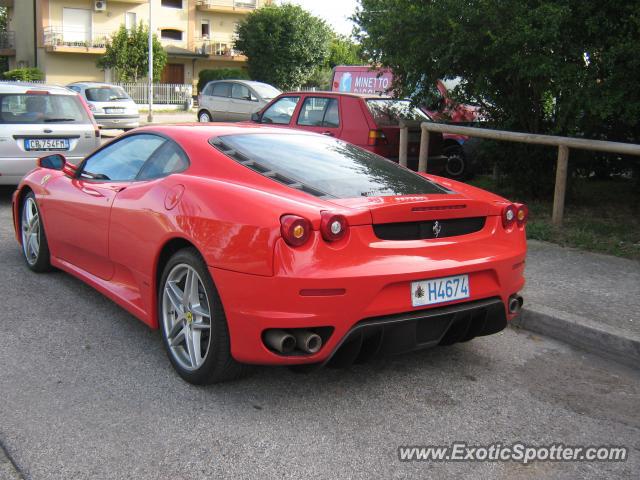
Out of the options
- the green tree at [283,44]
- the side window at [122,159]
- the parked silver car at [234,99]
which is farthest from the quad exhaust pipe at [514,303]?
the green tree at [283,44]

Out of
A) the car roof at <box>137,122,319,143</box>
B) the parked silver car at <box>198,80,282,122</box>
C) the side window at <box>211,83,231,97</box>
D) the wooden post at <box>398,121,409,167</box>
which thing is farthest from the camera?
the side window at <box>211,83,231,97</box>

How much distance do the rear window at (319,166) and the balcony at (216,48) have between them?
1908 inches

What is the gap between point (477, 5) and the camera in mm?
7984

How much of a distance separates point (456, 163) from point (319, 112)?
2.72m

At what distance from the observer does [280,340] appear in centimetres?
341

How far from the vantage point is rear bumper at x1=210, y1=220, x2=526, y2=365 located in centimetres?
337

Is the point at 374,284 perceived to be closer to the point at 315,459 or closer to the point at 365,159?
the point at 315,459

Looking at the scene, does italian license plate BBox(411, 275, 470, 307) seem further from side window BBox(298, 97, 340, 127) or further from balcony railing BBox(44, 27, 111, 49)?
balcony railing BBox(44, 27, 111, 49)

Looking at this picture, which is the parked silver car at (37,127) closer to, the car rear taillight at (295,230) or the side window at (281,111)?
the side window at (281,111)

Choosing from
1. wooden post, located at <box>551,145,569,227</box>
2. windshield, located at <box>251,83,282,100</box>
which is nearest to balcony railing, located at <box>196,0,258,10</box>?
windshield, located at <box>251,83,282,100</box>

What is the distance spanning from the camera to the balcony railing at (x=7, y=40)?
173 feet

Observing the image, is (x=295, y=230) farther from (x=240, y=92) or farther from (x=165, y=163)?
(x=240, y=92)

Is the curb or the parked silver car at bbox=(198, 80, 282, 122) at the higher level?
the parked silver car at bbox=(198, 80, 282, 122)

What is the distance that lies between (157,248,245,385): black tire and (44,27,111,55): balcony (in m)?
44.8
